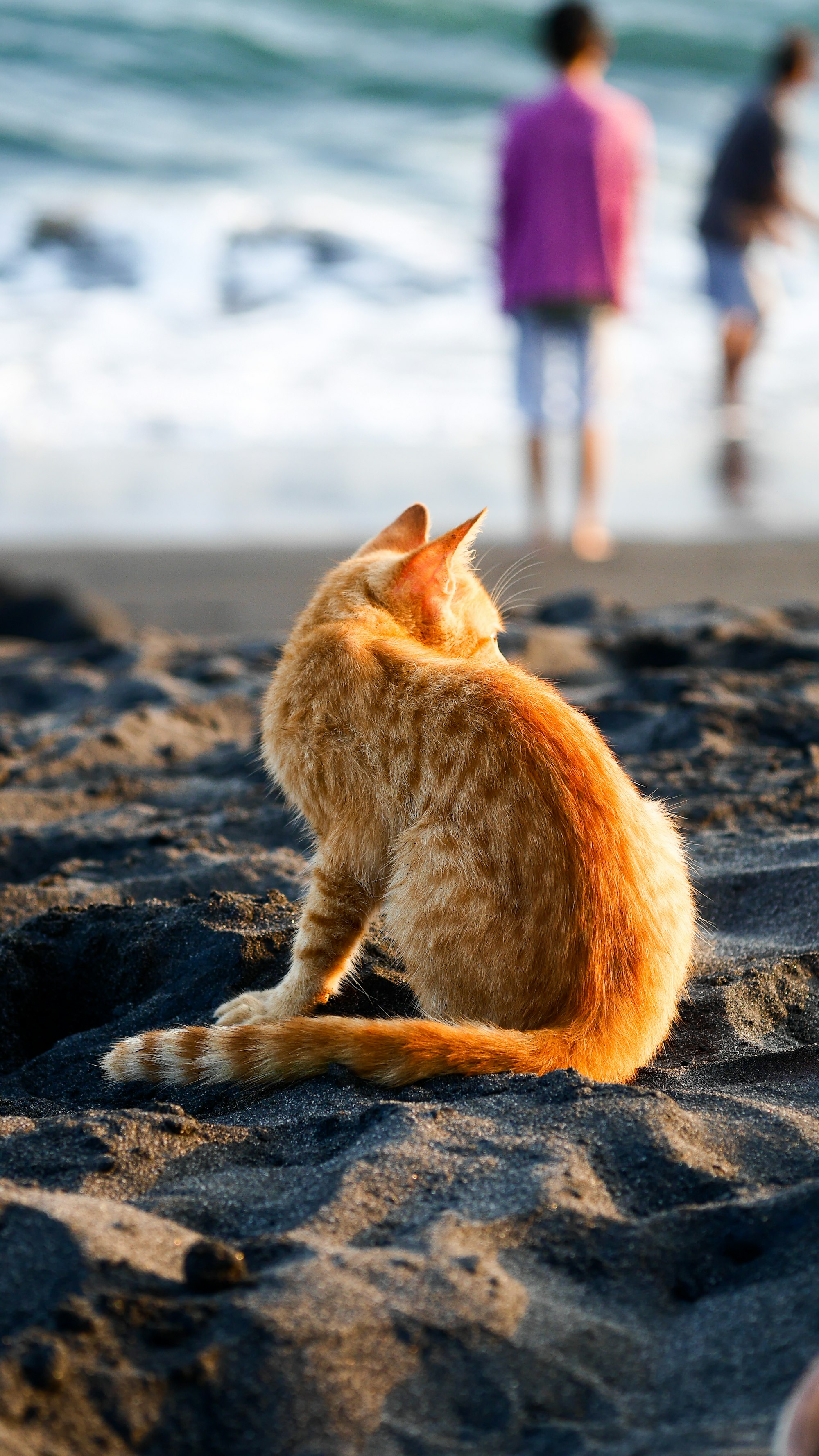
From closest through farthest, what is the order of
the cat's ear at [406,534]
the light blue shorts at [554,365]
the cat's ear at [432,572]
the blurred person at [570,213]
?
the cat's ear at [432,572] → the cat's ear at [406,534] → the blurred person at [570,213] → the light blue shorts at [554,365]

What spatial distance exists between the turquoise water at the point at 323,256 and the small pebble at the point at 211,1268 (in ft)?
21.7

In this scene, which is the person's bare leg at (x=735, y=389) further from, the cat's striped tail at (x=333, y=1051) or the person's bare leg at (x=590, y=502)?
the cat's striped tail at (x=333, y=1051)

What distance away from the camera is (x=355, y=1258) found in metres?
1.77

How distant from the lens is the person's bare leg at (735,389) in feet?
31.5

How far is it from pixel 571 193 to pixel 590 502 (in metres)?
1.82

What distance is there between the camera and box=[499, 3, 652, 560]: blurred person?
7.21 m

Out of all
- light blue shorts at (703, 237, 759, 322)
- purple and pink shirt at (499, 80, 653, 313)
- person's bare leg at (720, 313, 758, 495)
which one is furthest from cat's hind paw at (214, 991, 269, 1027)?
light blue shorts at (703, 237, 759, 322)

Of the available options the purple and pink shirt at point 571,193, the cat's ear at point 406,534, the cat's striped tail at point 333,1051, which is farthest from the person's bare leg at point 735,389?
the cat's striped tail at point 333,1051

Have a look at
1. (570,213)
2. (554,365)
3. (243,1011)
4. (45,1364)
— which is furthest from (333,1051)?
(570,213)

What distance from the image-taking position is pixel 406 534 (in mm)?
3316

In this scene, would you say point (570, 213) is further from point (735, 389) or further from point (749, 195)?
point (735, 389)

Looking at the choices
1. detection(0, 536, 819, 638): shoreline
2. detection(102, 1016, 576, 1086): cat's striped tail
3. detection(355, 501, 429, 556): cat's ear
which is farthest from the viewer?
detection(0, 536, 819, 638): shoreline

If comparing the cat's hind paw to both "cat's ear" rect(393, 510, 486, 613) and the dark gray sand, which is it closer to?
the dark gray sand

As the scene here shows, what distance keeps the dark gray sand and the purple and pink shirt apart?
181 inches
